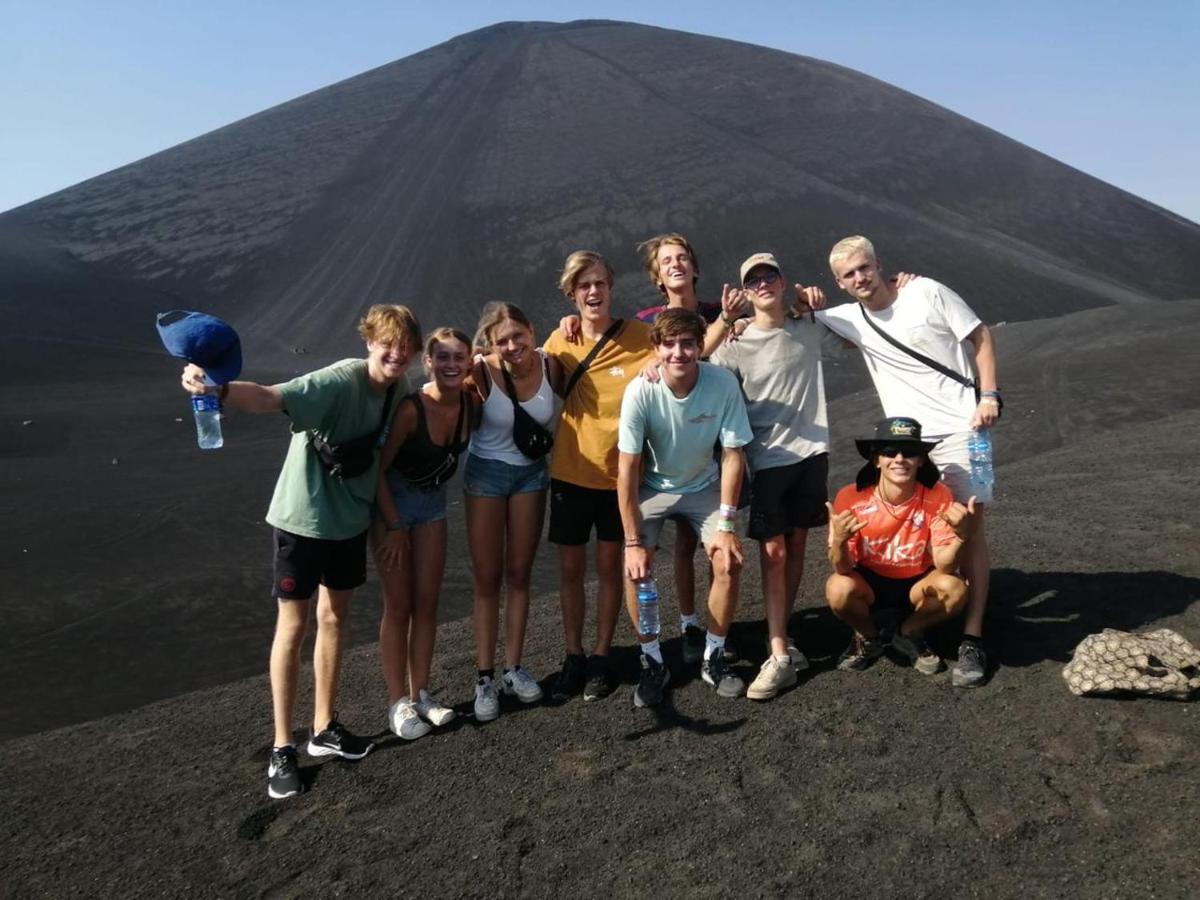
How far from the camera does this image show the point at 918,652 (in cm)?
383

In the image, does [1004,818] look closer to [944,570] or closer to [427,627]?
[944,570]

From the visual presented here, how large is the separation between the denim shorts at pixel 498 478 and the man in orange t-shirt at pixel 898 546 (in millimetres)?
1238

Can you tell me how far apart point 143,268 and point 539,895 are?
24.3 m

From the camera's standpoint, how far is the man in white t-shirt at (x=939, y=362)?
371 cm

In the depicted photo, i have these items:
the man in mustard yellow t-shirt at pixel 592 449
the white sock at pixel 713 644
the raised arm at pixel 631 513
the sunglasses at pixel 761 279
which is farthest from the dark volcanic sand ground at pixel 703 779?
the sunglasses at pixel 761 279

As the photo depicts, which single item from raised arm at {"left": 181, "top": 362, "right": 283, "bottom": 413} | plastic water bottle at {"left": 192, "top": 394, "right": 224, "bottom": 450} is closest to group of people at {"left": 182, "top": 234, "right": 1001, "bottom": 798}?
raised arm at {"left": 181, "top": 362, "right": 283, "bottom": 413}

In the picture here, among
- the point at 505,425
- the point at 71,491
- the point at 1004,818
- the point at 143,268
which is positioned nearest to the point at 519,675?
the point at 505,425

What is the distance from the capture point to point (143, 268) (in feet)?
76.6

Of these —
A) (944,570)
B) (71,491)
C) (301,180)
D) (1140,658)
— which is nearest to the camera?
(1140,658)

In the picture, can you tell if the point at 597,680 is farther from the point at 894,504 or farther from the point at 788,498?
the point at 894,504

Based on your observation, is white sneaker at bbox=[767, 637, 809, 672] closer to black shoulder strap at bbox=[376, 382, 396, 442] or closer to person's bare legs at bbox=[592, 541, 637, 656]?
person's bare legs at bbox=[592, 541, 637, 656]

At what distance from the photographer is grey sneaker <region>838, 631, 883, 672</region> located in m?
3.87

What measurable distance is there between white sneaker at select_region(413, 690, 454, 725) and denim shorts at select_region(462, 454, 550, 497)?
2.84 feet

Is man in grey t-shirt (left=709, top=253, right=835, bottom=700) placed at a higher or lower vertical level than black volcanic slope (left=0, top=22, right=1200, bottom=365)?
lower
